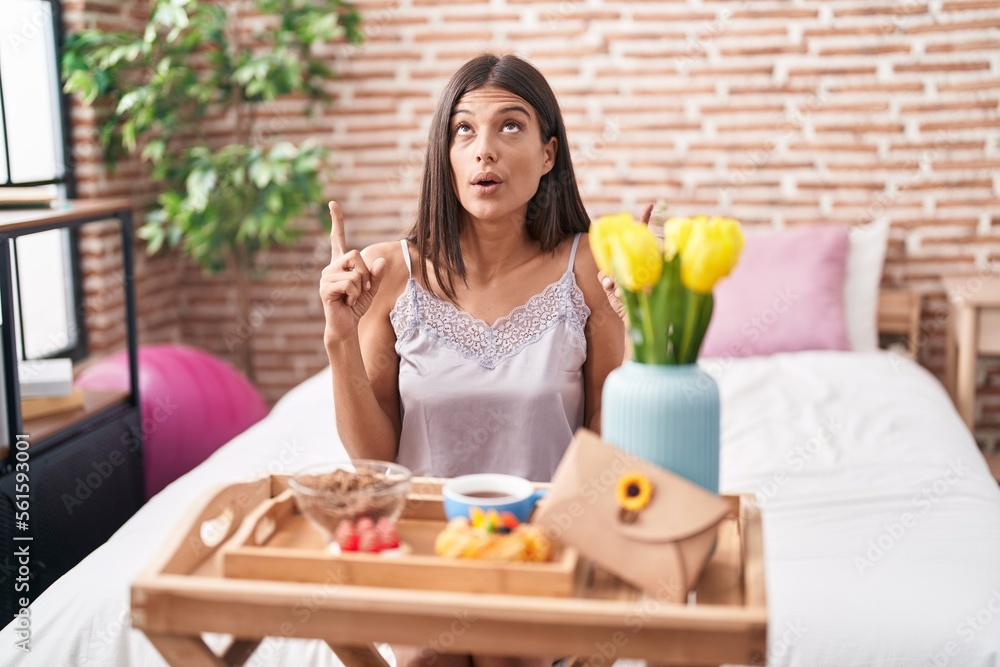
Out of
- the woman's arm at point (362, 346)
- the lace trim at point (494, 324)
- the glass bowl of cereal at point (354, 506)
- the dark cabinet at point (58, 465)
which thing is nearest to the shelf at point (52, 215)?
the dark cabinet at point (58, 465)

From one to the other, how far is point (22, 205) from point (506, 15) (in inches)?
70.8

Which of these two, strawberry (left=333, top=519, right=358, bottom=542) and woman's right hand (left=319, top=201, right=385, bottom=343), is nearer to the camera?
strawberry (left=333, top=519, right=358, bottom=542)

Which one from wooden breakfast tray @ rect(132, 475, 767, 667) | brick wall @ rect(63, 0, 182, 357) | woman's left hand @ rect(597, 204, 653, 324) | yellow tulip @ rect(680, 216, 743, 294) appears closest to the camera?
wooden breakfast tray @ rect(132, 475, 767, 667)

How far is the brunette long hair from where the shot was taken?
1.59 meters

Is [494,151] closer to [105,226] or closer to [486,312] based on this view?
[486,312]

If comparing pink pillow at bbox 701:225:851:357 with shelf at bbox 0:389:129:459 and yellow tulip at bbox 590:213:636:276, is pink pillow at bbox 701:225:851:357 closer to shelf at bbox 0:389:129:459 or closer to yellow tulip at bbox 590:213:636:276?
shelf at bbox 0:389:129:459

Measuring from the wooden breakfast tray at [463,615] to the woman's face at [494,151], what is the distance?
2.07 ft

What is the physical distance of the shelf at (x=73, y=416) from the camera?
2404 millimetres

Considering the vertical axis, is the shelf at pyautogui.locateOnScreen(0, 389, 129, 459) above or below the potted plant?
below

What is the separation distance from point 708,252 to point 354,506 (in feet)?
1.51

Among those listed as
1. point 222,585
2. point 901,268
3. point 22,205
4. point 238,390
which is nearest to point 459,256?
point 222,585

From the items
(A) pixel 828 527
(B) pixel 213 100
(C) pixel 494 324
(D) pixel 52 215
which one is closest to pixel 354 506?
(C) pixel 494 324

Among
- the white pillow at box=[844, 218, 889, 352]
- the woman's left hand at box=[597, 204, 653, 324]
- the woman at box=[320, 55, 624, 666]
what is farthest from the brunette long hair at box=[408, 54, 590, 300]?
the white pillow at box=[844, 218, 889, 352]

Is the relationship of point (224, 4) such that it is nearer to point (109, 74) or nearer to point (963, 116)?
point (109, 74)
